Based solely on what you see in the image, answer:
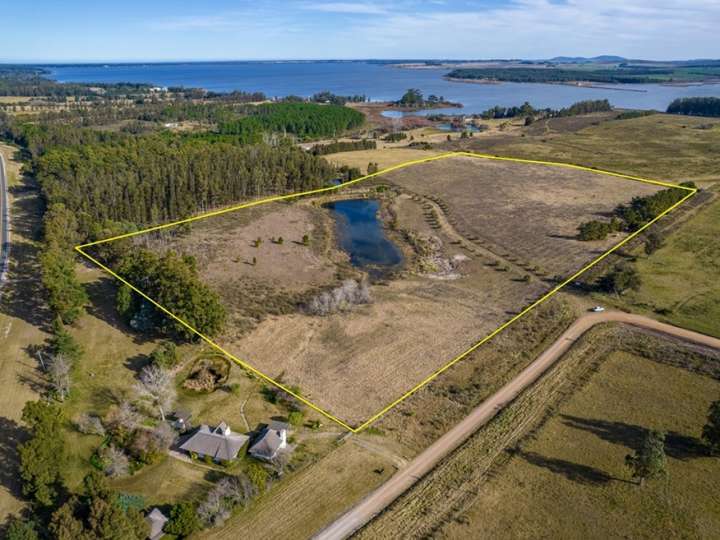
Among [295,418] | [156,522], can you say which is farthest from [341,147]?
[156,522]

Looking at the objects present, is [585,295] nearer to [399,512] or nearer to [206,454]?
[399,512]

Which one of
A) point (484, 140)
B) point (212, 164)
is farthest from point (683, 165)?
point (212, 164)

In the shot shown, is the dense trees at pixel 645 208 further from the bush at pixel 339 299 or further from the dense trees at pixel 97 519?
the dense trees at pixel 97 519

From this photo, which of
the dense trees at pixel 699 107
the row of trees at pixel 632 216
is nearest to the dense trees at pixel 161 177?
the row of trees at pixel 632 216

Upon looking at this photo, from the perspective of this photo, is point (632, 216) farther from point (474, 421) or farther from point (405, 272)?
point (474, 421)

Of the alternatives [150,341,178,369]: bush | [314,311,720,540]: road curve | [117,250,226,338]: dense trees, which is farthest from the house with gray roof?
[117,250,226,338]: dense trees

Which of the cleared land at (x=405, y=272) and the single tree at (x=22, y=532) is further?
the cleared land at (x=405, y=272)
